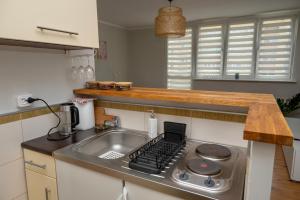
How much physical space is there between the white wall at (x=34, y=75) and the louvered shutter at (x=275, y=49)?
11.9 feet

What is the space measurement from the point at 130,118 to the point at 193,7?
264cm

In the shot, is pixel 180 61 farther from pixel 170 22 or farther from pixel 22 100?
pixel 22 100

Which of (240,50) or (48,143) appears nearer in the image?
(48,143)

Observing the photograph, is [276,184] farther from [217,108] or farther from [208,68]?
[208,68]

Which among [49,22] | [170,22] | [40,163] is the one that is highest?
[170,22]

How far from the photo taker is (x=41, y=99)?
50.8 inches

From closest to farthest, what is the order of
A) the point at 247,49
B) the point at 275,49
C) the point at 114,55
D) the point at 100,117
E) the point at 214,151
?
the point at 214,151 < the point at 100,117 < the point at 275,49 < the point at 247,49 < the point at 114,55

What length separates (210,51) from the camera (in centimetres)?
419

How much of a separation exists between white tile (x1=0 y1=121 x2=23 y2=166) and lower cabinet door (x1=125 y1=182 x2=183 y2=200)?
761mm

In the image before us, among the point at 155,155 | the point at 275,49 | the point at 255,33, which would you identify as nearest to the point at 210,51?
the point at 255,33

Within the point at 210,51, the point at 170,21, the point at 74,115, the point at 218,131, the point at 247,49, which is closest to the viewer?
the point at 218,131

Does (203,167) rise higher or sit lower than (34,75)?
lower

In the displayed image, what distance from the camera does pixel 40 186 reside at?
1178 millimetres

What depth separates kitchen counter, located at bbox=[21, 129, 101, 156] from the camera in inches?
44.1
